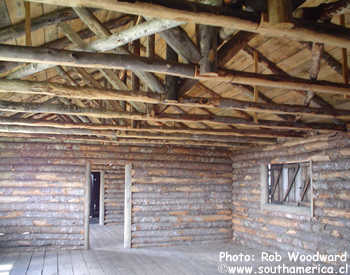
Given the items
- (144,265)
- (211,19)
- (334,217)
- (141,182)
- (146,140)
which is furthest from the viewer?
(141,182)

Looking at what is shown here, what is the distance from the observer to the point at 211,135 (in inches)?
322

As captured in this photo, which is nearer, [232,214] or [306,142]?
[306,142]

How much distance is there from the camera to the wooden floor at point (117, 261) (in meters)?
7.38

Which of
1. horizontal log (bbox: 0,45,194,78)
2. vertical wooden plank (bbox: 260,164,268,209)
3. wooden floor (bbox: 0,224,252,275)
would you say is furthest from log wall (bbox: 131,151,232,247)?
horizontal log (bbox: 0,45,194,78)

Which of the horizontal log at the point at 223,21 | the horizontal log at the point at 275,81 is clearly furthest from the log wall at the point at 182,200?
the horizontal log at the point at 223,21

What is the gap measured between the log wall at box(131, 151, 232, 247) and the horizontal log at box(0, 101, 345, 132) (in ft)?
15.3

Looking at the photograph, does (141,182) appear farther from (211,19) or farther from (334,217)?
(211,19)

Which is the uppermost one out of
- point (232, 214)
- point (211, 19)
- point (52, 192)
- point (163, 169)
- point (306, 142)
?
point (211, 19)

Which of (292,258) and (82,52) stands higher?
(82,52)

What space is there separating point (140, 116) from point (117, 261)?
13.8ft

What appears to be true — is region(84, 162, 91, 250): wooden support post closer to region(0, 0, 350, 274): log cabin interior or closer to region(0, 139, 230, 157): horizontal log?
region(0, 0, 350, 274): log cabin interior

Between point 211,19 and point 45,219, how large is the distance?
28.2ft

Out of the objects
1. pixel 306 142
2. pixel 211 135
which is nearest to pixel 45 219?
pixel 211 135

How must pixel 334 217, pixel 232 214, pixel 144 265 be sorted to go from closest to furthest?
1. pixel 334 217
2. pixel 144 265
3. pixel 232 214
